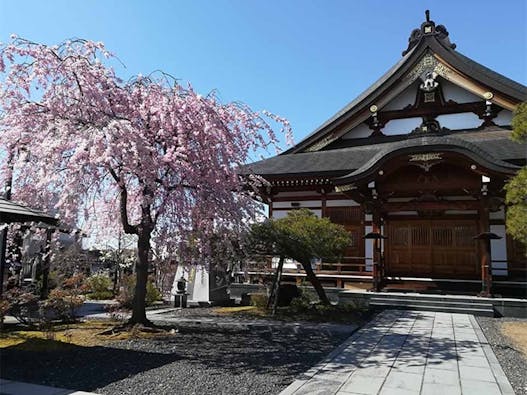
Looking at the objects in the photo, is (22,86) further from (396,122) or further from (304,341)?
(396,122)

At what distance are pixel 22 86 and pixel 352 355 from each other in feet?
23.5

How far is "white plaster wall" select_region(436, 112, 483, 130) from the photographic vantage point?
15664 millimetres

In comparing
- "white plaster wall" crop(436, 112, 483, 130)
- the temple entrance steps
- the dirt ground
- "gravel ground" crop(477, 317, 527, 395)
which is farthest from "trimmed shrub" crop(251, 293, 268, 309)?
"white plaster wall" crop(436, 112, 483, 130)

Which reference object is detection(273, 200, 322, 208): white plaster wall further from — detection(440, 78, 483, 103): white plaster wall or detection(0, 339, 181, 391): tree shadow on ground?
detection(0, 339, 181, 391): tree shadow on ground

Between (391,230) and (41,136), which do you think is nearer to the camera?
(41,136)

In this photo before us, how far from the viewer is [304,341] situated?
25.0 ft

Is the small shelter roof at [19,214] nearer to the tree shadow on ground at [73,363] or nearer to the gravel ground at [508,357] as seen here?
the tree shadow on ground at [73,363]

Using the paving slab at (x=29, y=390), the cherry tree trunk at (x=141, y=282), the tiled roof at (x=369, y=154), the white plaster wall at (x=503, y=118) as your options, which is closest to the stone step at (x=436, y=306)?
the tiled roof at (x=369, y=154)

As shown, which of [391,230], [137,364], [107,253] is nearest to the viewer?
[137,364]

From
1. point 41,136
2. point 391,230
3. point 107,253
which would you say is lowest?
point 107,253

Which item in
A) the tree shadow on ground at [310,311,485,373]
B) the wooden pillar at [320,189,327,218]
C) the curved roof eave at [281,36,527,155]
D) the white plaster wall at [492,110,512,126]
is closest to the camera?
the tree shadow on ground at [310,311,485,373]

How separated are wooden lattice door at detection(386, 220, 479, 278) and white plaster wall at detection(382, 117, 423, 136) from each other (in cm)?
396

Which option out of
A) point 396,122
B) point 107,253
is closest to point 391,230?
point 396,122

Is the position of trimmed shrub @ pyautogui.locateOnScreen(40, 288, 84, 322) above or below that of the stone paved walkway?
above
